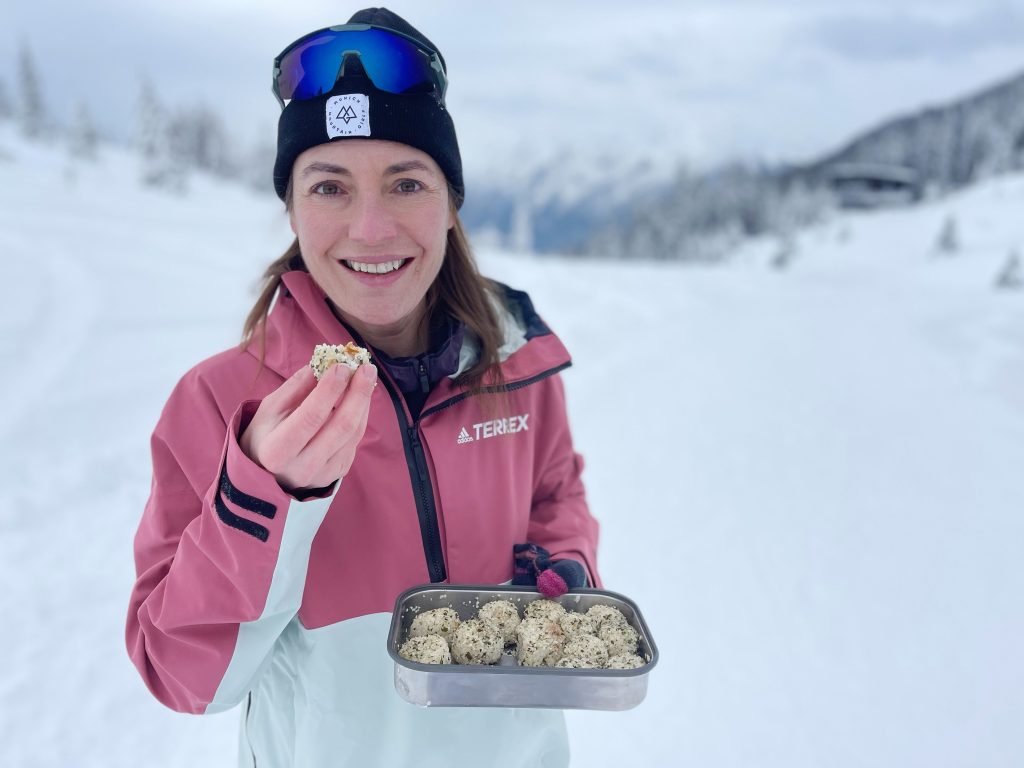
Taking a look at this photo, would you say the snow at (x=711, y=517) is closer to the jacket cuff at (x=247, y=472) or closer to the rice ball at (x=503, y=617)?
the jacket cuff at (x=247, y=472)

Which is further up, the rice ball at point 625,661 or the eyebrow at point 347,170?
the eyebrow at point 347,170

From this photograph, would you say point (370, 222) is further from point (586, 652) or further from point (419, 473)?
point (586, 652)

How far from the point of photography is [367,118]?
1705 millimetres

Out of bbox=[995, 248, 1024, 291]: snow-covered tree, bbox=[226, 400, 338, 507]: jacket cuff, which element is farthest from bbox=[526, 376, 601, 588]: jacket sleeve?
bbox=[995, 248, 1024, 291]: snow-covered tree

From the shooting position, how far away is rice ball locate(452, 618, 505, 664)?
5.65ft

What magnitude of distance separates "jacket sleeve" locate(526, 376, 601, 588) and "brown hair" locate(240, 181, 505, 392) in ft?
1.24

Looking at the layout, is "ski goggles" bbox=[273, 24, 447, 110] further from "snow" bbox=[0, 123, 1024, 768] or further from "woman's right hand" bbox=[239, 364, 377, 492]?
"woman's right hand" bbox=[239, 364, 377, 492]

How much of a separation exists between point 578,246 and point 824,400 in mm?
63466

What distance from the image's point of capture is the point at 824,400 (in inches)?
343

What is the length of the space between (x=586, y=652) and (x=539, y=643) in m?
0.13

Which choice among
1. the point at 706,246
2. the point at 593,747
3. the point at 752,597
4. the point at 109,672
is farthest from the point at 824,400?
the point at 706,246

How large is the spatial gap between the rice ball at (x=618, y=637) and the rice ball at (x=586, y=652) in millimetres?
20

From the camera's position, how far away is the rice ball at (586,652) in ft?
5.62

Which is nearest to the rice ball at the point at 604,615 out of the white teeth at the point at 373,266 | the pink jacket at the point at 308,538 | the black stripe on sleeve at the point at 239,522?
the pink jacket at the point at 308,538
